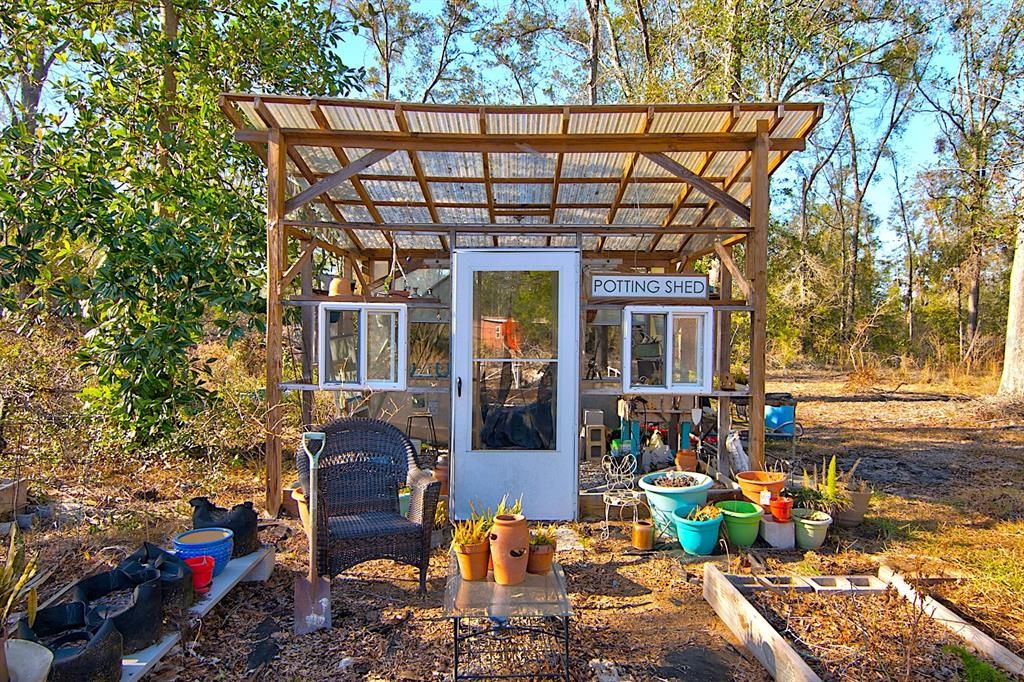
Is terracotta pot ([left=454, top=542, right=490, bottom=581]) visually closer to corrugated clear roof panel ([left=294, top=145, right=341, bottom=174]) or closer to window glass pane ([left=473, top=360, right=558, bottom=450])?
window glass pane ([left=473, top=360, right=558, bottom=450])

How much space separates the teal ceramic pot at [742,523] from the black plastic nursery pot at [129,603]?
3586mm

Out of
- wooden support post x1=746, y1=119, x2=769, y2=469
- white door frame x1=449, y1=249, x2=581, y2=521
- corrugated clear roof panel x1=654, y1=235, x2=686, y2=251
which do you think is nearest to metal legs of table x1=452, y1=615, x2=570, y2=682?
white door frame x1=449, y1=249, x2=581, y2=521

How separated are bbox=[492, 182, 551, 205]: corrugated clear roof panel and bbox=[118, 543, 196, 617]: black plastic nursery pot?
15.4 feet

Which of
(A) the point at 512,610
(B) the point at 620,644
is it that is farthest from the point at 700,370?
(A) the point at 512,610

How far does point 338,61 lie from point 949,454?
8.92m

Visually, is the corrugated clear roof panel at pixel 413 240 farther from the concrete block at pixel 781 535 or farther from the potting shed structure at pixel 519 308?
the concrete block at pixel 781 535

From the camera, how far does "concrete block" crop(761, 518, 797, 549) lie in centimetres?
487

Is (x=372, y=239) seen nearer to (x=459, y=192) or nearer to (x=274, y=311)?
(x=459, y=192)

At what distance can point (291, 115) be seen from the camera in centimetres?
515

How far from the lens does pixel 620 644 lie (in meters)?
3.48

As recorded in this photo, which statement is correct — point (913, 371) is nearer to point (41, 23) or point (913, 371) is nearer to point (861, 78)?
point (861, 78)

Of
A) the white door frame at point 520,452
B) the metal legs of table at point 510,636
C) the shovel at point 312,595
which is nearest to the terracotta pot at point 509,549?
the metal legs of table at point 510,636

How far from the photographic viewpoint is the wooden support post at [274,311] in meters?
5.27

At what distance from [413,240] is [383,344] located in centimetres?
367
